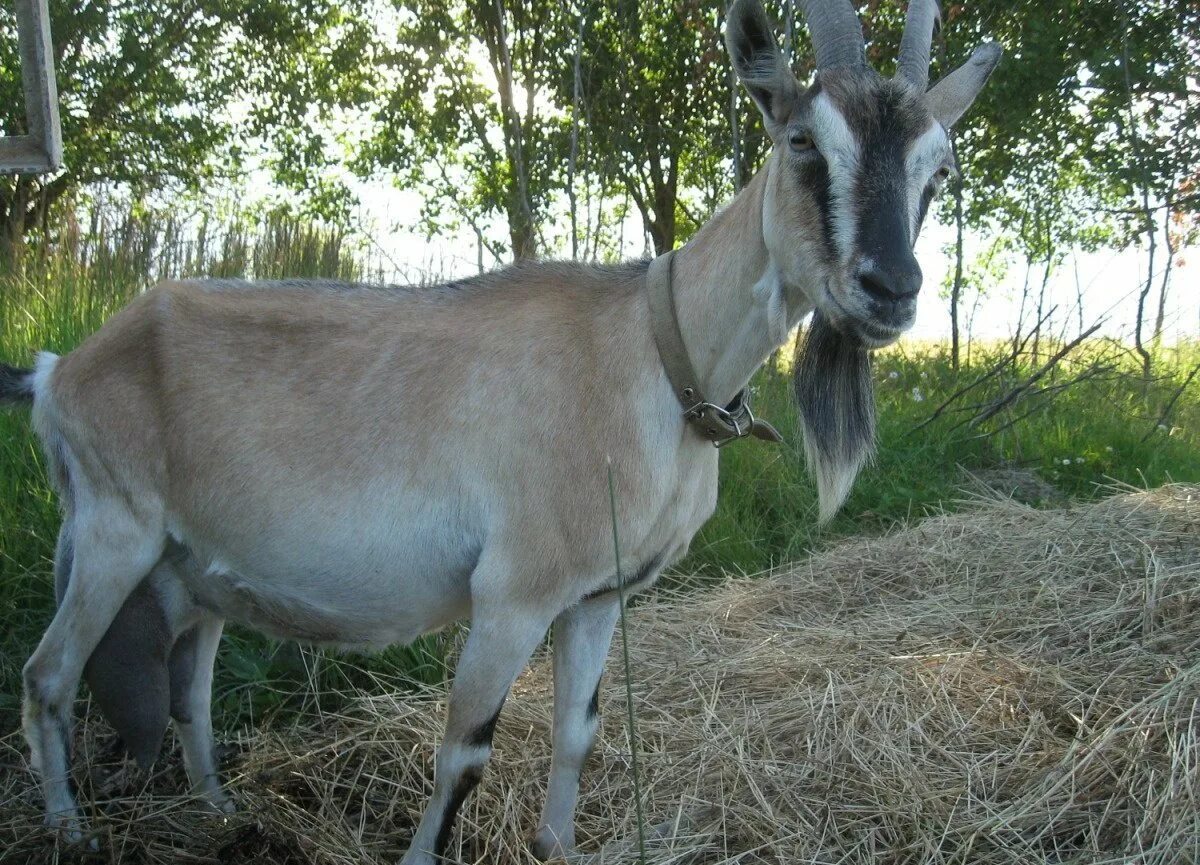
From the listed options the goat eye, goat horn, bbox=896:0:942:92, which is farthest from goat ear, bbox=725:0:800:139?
goat horn, bbox=896:0:942:92

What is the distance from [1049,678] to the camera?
3.29 m

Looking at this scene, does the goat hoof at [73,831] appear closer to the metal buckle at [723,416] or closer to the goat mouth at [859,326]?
the metal buckle at [723,416]

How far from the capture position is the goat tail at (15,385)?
2996 mm

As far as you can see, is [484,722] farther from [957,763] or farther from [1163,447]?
[1163,447]

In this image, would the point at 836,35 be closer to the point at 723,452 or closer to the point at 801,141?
the point at 801,141

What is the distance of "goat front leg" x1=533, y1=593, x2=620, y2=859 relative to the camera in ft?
9.27

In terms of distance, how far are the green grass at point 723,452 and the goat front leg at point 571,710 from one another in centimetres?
88

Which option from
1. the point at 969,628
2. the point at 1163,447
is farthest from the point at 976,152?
the point at 969,628

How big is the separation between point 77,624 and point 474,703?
1.14 meters

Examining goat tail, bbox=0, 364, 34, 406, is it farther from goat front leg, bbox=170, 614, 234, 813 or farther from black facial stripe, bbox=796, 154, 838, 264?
black facial stripe, bbox=796, 154, 838, 264

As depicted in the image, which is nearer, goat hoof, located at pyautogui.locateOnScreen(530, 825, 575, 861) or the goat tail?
goat hoof, located at pyautogui.locateOnScreen(530, 825, 575, 861)

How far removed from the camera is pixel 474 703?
2.54 m

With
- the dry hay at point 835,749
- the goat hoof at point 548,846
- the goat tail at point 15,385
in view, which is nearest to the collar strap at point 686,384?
the dry hay at point 835,749

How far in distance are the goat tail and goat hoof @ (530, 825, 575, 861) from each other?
1916 millimetres
